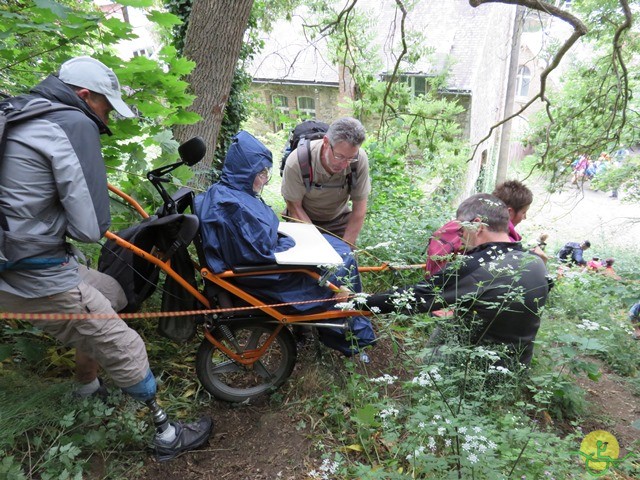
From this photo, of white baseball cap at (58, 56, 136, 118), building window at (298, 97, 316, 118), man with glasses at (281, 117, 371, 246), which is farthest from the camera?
building window at (298, 97, 316, 118)

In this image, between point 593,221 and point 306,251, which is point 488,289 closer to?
point 306,251

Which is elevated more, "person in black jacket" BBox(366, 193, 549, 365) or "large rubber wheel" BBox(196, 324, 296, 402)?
"person in black jacket" BBox(366, 193, 549, 365)

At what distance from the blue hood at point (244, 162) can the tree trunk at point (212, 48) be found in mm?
1948

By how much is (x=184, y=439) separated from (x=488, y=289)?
2007mm

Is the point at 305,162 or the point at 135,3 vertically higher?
the point at 135,3

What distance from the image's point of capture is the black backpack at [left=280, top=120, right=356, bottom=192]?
372cm

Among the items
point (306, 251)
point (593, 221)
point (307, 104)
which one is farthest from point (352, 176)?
point (593, 221)

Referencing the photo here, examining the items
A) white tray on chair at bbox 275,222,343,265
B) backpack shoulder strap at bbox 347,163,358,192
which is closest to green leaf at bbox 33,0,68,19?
white tray on chair at bbox 275,222,343,265

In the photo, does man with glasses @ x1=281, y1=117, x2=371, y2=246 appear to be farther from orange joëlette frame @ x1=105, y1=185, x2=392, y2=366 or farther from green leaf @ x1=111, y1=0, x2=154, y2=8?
green leaf @ x1=111, y1=0, x2=154, y2=8

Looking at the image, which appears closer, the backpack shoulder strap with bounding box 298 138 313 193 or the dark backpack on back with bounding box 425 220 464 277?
the dark backpack on back with bounding box 425 220 464 277

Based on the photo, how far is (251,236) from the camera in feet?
8.32

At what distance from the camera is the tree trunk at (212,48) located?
4.32 meters

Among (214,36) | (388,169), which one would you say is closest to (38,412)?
(214,36)

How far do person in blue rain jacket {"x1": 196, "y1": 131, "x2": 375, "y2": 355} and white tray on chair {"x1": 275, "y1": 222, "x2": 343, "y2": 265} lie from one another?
0.07m
